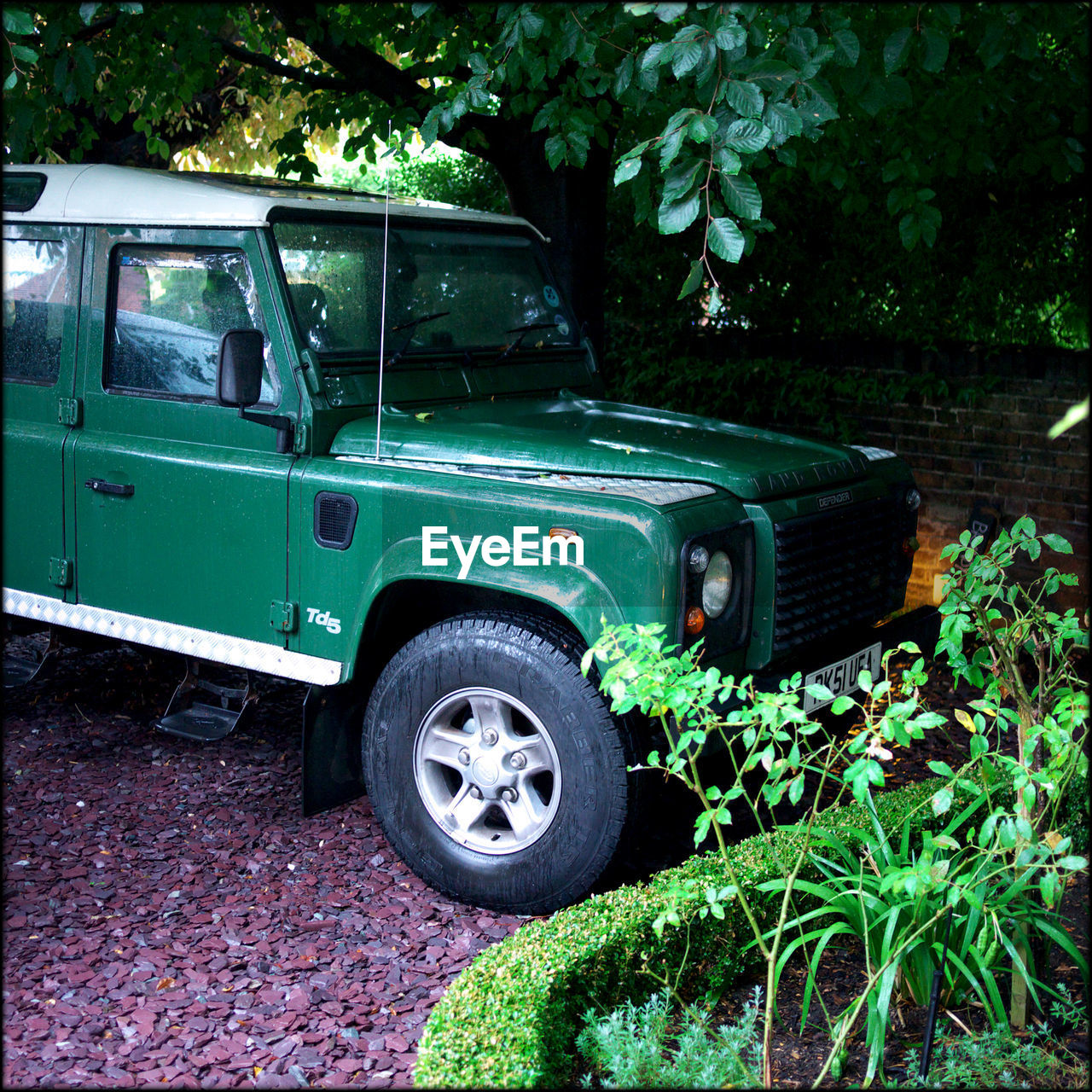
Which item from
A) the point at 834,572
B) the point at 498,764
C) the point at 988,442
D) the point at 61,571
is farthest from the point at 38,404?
the point at 988,442

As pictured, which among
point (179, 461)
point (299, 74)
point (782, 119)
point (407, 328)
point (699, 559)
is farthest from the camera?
point (299, 74)

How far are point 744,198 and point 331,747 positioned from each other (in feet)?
7.46

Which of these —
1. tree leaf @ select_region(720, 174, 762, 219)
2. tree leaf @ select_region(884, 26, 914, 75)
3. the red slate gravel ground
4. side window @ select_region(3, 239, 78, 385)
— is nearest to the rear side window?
side window @ select_region(3, 239, 78, 385)

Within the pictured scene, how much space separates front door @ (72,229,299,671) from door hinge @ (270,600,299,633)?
0.01 m

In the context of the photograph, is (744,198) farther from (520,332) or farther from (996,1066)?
(996,1066)

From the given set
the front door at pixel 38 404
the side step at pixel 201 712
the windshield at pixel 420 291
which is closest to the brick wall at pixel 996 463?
the windshield at pixel 420 291

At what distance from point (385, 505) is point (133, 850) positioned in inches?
62.6

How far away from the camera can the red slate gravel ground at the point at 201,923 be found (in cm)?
308

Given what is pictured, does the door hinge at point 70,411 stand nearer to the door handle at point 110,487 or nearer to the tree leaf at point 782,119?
the door handle at point 110,487

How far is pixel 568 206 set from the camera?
6.76 metres

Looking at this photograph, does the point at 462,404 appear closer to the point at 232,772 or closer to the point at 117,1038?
the point at 232,772

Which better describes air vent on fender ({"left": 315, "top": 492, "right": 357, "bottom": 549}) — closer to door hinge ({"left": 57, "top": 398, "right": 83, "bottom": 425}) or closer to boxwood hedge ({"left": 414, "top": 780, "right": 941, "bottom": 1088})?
door hinge ({"left": 57, "top": 398, "right": 83, "bottom": 425})

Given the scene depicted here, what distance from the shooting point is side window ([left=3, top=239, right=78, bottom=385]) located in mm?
4664

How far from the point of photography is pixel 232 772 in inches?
195
